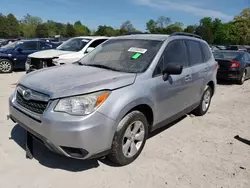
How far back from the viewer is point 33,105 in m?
2.92

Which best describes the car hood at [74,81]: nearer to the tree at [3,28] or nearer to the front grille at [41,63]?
the front grille at [41,63]

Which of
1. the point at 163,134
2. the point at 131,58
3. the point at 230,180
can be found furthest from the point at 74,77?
the point at 230,180

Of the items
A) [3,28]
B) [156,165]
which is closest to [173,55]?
[156,165]

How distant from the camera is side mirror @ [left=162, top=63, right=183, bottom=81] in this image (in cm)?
347

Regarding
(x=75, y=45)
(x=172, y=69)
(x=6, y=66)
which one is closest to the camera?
(x=172, y=69)

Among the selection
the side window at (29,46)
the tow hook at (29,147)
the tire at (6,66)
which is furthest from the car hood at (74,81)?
the side window at (29,46)

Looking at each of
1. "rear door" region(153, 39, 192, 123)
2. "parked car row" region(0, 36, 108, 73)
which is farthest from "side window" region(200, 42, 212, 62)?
"parked car row" region(0, 36, 108, 73)

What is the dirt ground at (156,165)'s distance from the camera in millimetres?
2885

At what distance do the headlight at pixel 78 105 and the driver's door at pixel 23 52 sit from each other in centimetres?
966

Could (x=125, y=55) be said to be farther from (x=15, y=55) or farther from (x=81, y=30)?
(x=81, y=30)

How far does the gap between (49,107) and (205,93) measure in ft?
12.4

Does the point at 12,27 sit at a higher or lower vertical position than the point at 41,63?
higher

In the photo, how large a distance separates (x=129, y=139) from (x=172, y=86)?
118 centimetres

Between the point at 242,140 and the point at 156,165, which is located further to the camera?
the point at 242,140
